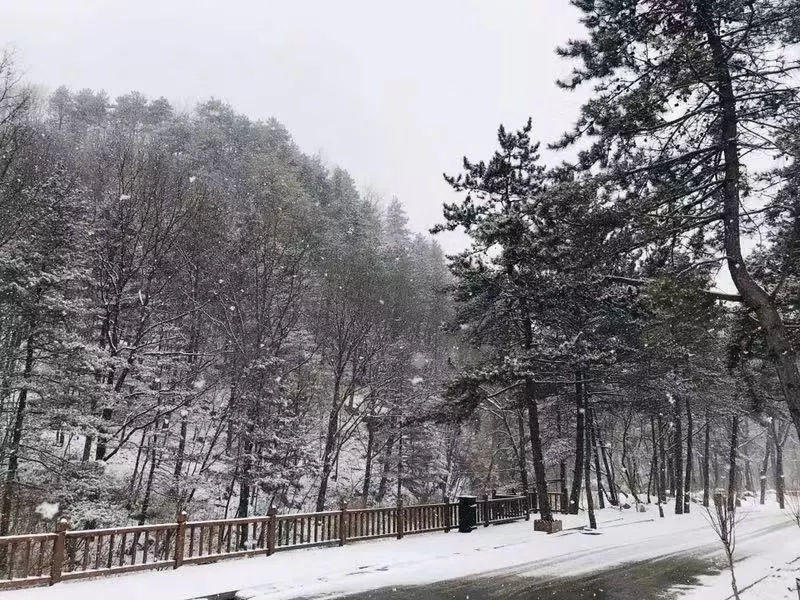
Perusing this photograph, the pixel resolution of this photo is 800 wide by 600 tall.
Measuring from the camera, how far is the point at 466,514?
16953 mm

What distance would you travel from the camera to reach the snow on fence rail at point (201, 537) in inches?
346

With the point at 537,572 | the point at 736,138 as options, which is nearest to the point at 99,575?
the point at 537,572

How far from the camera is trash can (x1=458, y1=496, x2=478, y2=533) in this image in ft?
55.0

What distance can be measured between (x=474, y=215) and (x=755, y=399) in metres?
9.12

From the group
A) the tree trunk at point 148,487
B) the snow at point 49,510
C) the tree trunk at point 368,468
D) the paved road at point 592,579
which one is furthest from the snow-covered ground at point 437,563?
the tree trunk at point 368,468

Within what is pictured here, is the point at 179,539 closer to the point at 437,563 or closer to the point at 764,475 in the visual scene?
the point at 437,563

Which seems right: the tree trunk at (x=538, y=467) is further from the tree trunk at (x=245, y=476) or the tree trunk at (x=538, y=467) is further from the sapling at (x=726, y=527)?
the tree trunk at (x=245, y=476)

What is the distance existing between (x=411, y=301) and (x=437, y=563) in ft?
75.5

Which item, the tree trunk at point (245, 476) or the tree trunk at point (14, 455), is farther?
the tree trunk at point (245, 476)

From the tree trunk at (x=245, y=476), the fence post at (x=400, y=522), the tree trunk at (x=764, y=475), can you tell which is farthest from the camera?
the tree trunk at (x=764, y=475)

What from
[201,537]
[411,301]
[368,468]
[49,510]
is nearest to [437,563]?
[201,537]

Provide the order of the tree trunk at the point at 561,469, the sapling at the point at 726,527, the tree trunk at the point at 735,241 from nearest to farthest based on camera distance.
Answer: the sapling at the point at 726,527 < the tree trunk at the point at 735,241 < the tree trunk at the point at 561,469

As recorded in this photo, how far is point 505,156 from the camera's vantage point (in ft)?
58.4

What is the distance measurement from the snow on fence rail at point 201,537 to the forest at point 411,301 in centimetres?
176
